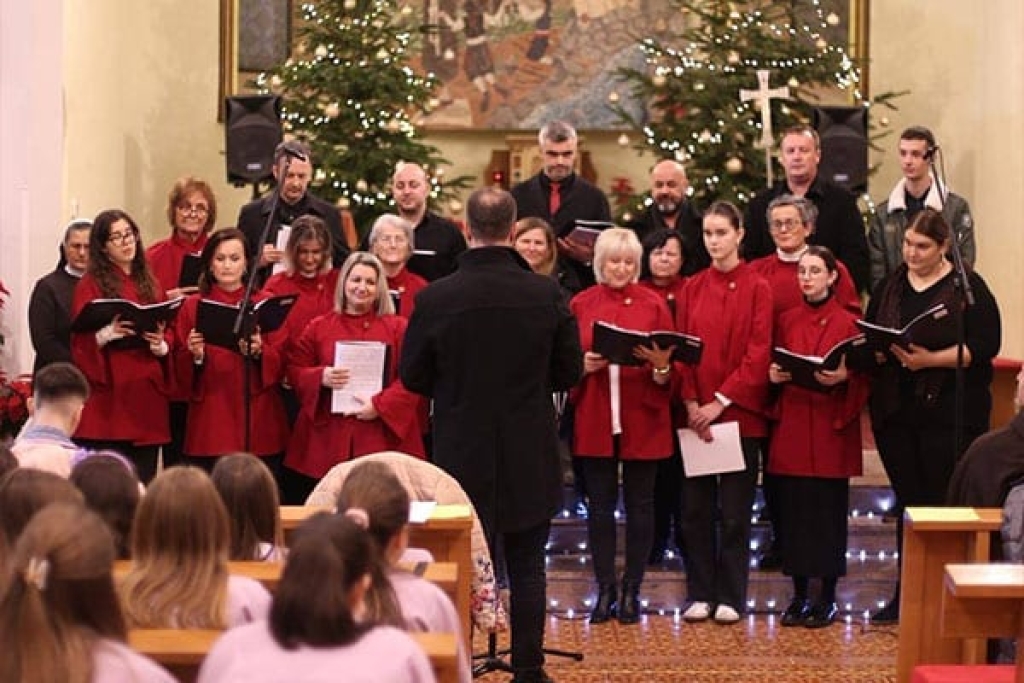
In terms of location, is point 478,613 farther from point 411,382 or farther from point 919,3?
point 919,3

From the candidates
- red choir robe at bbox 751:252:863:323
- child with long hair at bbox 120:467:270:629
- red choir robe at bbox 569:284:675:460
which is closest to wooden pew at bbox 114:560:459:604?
child with long hair at bbox 120:467:270:629

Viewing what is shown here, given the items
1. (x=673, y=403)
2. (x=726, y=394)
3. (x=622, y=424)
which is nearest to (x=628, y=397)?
(x=622, y=424)

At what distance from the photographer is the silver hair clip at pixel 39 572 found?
11.6ft

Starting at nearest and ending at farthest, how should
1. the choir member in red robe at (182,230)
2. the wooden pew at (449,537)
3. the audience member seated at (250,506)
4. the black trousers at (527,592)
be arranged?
the audience member seated at (250,506) → the wooden pew at (449,537) → the black trousers at (527,592) → the choir member in red robe at (182,230)

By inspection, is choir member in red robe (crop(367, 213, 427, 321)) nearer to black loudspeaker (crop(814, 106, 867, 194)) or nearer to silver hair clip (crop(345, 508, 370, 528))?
black loudspeaker (crop(814, 106, 867, 194))

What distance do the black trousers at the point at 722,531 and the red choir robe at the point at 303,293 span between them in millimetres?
1730

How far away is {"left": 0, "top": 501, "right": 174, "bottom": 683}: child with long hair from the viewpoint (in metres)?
3.52

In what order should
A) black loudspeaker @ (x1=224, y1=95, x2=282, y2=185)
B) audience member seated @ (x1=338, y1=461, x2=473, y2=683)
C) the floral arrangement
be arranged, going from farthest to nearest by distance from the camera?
black loudspeaker @ (x1=224, y1=95, x2=282, y2=185)
the floral arrangement
audience member seated @ (x1=338, y1=461, x2=473, y2=683)

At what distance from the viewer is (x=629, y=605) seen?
8008mm

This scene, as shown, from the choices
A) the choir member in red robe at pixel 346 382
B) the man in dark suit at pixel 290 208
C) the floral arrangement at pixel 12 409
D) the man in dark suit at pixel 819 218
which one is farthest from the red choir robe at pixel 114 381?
the man in dark suit at pixel 819 218

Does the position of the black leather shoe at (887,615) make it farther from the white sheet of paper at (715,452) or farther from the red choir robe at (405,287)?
the red choir robe at (405,287)

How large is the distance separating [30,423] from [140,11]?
7506 mm

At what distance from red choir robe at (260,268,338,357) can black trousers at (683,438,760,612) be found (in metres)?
1.73

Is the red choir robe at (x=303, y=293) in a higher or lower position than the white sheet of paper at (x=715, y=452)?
higher
